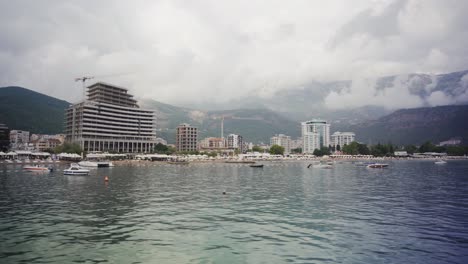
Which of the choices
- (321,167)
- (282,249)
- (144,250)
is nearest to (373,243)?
(282,249)

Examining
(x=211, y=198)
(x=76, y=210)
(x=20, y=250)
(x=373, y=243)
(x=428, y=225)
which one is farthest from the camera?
(x=211, y=198)

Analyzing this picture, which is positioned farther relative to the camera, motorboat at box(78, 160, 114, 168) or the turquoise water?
motorboat at box(78, 160, 114, 168)

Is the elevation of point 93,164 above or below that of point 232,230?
above

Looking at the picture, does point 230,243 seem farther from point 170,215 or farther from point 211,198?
point 211,198

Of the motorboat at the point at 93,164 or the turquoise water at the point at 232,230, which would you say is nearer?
the turquoise water at the point at 232,230

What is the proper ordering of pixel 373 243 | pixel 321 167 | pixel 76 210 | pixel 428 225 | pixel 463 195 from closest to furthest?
pixel 373 243 → pixel 428 225 → pixel 76 210 → pixel 463 195 → pixel 321 167

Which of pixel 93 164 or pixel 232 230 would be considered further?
pixel 93 164

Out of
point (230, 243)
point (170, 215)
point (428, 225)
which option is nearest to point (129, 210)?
point (170, 215)

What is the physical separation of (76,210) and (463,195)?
45.7 m

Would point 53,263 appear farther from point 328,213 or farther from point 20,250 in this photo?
point 328,213

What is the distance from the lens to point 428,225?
24500 mm

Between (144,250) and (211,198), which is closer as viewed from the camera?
(144,250)

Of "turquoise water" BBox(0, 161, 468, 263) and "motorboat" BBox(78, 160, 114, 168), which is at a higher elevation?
"motorboat" BBox(78, 160, 114, 168)

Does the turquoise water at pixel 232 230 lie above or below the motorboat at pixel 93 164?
below
